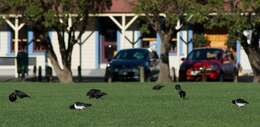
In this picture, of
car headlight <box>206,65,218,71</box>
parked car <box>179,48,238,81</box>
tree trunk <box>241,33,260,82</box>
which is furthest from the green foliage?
tree trunk <box>241,33,260,82</box>

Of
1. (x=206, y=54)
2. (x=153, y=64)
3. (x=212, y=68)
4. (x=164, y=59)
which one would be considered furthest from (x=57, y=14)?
(x=206, y=54)

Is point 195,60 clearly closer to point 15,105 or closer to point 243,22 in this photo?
point 243,22

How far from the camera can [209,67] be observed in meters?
39.0

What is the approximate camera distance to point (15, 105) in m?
21.5

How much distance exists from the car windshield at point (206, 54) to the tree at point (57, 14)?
15.4 ft

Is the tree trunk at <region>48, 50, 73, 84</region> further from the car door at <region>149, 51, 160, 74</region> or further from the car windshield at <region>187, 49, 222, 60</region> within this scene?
the car windshield at <region>187, 49, 222, 60</region>

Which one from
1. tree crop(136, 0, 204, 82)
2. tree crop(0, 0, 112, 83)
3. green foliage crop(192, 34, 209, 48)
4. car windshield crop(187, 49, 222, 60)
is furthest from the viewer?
green foliage crop(192, 34, 209, 48)

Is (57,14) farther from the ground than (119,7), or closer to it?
closer to it

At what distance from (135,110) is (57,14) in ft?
56.6

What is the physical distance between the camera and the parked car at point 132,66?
129ft

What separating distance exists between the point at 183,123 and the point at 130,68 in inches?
897

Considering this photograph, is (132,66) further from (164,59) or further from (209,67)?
(209,67)

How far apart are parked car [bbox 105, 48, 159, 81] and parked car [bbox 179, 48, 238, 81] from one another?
135cm

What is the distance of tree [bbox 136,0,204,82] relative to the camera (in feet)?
120
